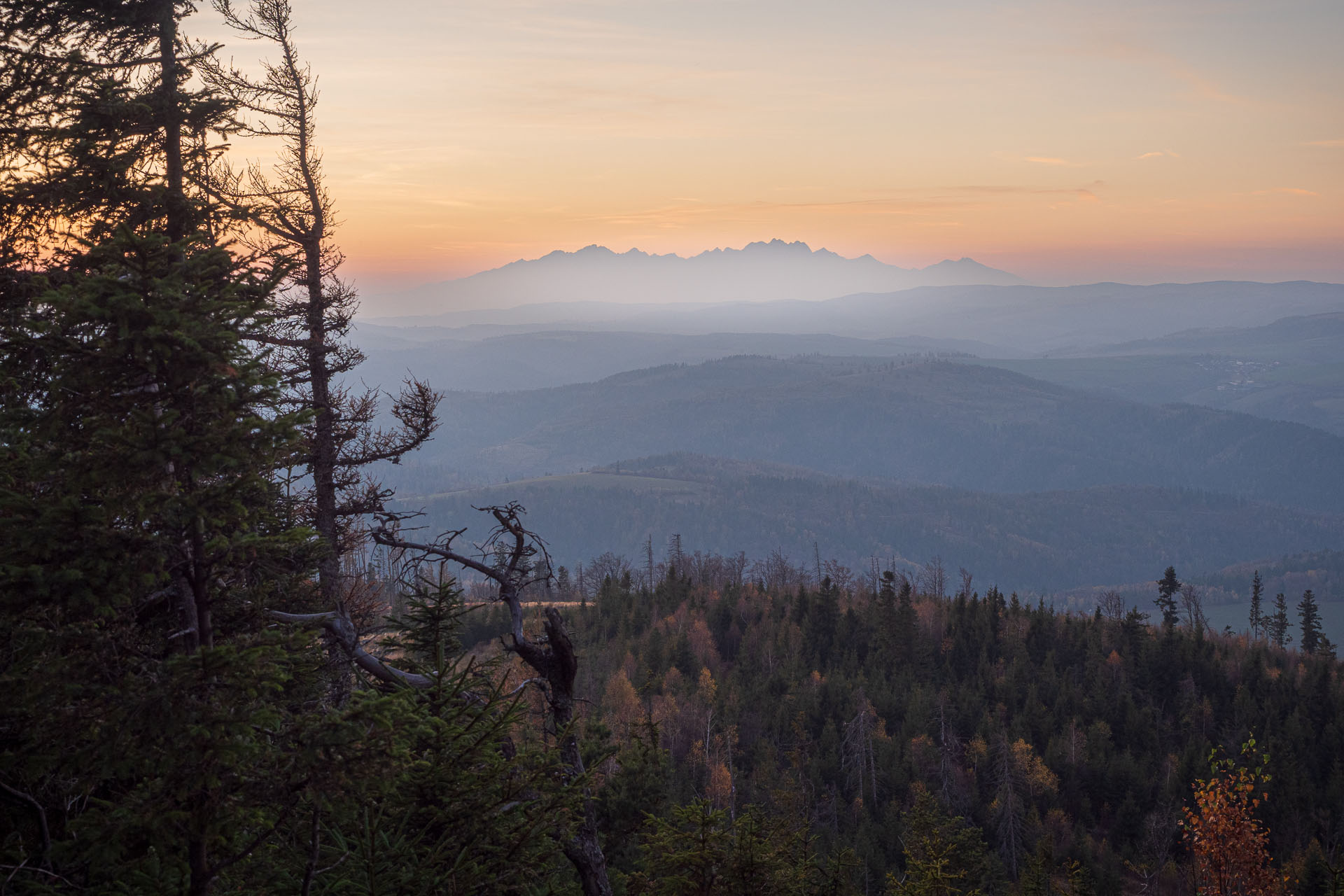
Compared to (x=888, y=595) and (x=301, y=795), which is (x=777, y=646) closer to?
(x=888, y=595)

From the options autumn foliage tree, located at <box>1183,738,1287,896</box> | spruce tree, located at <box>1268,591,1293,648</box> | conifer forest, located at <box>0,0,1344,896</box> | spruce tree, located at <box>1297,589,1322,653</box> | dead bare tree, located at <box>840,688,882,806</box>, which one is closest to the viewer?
conifer forest, located at <box>0,0,1344,896</box>

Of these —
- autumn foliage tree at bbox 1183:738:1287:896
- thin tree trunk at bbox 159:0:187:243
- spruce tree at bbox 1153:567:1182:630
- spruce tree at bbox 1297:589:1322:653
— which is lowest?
spruce tree at bbox 1297:589:1322:653

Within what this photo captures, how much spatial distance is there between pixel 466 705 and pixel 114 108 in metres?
9.98

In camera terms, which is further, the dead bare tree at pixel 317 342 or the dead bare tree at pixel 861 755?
the dead bare tree at pixel 861 755

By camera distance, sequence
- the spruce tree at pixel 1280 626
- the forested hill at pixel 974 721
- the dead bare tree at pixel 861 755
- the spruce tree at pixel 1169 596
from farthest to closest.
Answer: the spruce tree at pixel 1280 626
the spruce tree at pixel 1169 596
the dead bare tree at pixel 861 755
the forested hill at pixel 974 721

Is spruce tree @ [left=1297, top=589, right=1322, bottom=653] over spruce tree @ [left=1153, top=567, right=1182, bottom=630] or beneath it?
beneath

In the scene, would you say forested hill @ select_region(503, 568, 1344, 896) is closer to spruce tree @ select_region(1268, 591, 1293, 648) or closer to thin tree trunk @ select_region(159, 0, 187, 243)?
spruce tree @ select_region(1268, 591, 1293, 648)

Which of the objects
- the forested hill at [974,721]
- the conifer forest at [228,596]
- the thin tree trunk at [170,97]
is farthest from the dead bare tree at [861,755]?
the thin tree trunk at [170,97]

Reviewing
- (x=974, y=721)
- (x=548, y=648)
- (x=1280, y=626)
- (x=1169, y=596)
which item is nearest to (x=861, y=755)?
(x=974, y=721)

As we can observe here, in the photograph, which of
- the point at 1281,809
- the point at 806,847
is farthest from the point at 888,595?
the point at 806,847

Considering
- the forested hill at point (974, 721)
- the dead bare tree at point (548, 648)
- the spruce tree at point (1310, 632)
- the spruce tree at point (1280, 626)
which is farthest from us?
the spruce tree at point (1280, 626)

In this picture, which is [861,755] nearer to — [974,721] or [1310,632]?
[974,721]

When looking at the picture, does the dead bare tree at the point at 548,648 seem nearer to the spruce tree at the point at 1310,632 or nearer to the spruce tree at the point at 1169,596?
the spruce tree at the point at 1169,596

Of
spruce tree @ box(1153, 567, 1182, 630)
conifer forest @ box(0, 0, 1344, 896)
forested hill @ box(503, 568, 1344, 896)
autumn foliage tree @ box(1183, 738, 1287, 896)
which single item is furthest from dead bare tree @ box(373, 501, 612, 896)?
spruce tree @ box(1153, 567, 1182, 630)
